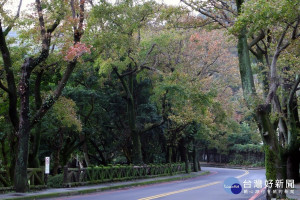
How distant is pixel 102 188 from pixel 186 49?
15531mm

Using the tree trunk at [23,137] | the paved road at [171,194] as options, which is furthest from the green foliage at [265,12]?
the tree trunk at [23,137]

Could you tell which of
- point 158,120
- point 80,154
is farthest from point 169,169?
point 80,154

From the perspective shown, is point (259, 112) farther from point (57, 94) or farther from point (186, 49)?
point (186, 49)

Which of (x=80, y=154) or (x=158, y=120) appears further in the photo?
(x=80, y=154)

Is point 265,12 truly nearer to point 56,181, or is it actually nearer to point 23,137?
point 23,137

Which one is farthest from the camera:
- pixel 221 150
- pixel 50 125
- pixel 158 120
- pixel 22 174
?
pixel 221 150

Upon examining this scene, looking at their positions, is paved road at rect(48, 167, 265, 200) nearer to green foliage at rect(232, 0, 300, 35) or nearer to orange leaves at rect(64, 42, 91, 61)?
orange leaves at rect(64, 42, 91, 61)

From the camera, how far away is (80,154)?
100 feet

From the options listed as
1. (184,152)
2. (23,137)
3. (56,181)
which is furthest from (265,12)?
(184,152)

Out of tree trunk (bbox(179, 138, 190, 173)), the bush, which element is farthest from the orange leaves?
tree trunk (bbox(179, 138, 190, 173))

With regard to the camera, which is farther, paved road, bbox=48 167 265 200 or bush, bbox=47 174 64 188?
bush, bbox=47 174 64 188

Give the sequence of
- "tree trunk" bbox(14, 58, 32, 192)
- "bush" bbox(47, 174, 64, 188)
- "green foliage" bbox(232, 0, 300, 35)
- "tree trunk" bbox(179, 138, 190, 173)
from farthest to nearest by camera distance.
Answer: "tree trunk" bbox(179, 138, 190, 173) → "bush" bbox(47, 174, 64, 188) → "tree trunk" bbox(14, 58, 32, 192) → "green foliage" bbox(232, 0, 300, 35)

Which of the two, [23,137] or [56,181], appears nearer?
[23,137]

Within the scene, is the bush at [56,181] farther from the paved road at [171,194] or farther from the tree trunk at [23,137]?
the tree trunk at [23,137]
